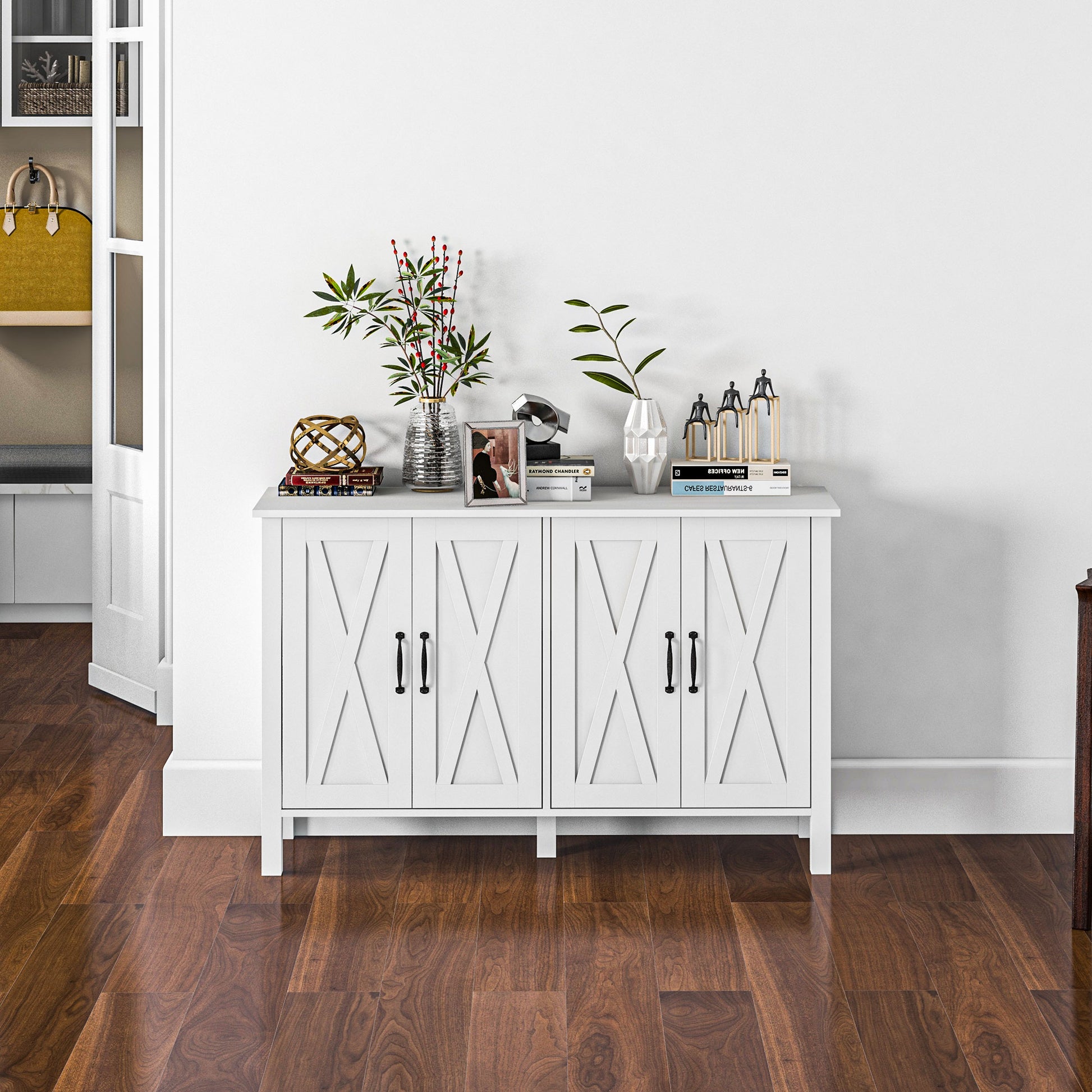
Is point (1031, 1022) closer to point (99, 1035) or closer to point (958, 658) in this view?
point (958, 658)

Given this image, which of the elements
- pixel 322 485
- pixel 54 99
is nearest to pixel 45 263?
pixel 54 99

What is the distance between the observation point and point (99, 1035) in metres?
2.33

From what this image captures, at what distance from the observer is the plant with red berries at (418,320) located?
10.1ft

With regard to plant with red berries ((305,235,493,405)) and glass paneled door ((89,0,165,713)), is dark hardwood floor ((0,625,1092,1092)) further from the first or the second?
plant with red berries ((305,235,493,405))

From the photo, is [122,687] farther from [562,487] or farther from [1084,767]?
[1084,767]

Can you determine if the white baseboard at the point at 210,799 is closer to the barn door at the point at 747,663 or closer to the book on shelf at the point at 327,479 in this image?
the book on shelf at the point at 327,479

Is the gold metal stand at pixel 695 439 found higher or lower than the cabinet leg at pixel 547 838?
higher

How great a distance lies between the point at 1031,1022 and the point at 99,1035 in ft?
5.40

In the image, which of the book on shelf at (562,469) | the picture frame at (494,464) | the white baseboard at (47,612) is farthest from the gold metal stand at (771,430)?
the white baseboard at (47,612)

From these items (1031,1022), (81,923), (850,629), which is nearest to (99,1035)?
(81,923)

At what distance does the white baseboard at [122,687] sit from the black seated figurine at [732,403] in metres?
2.12

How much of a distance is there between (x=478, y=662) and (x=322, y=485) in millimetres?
532

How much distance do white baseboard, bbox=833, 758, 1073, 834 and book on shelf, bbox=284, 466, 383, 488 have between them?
135 centimetres

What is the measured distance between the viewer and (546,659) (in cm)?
295
